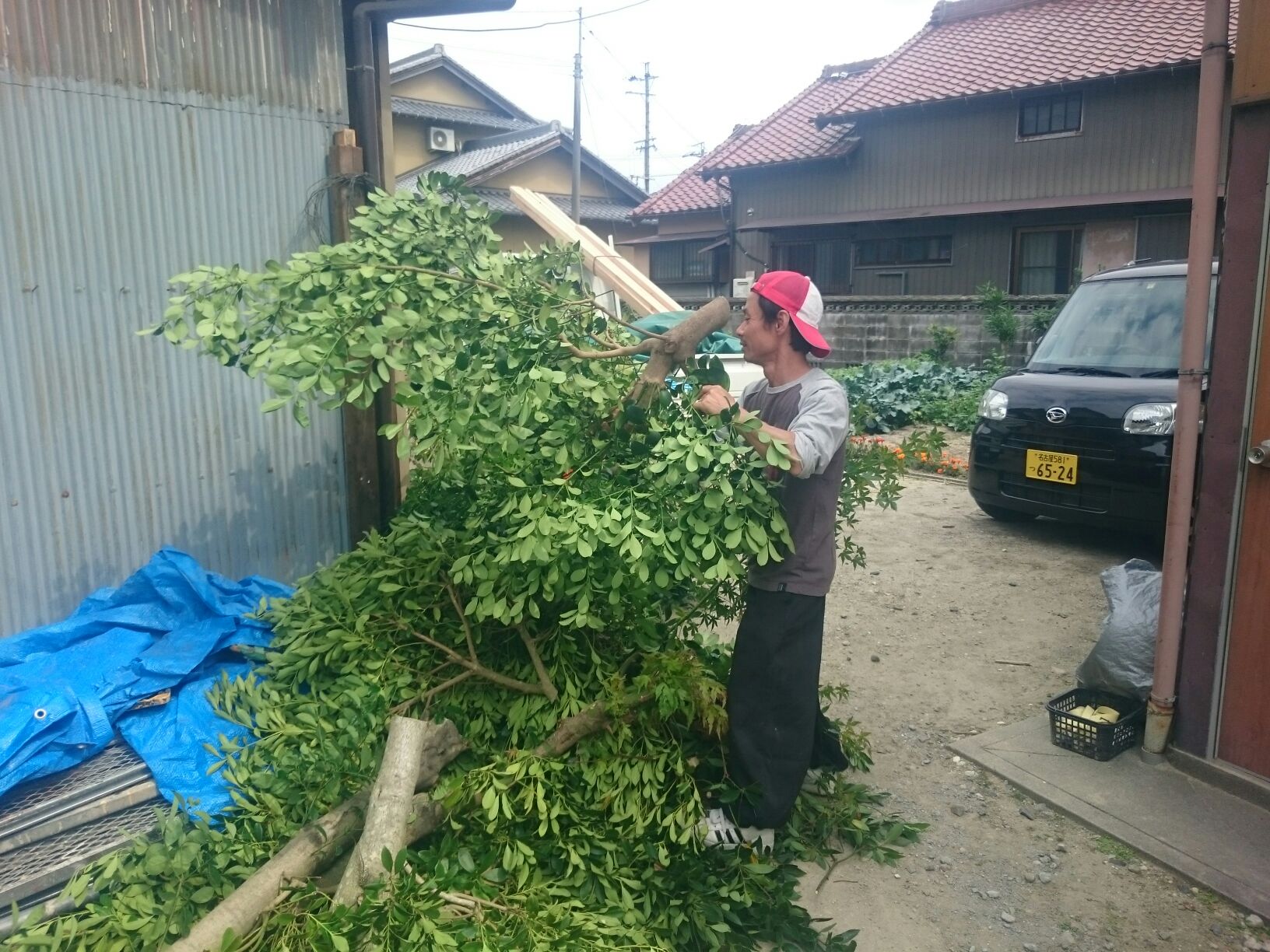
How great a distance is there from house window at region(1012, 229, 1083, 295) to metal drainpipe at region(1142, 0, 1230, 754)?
16145 mm

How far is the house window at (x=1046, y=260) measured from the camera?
62.8 feet

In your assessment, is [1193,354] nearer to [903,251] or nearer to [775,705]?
[775,705]

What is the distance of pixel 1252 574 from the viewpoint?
368cm

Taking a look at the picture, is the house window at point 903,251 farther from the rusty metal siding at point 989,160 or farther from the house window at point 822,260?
the rusty metal siding at point 989,160

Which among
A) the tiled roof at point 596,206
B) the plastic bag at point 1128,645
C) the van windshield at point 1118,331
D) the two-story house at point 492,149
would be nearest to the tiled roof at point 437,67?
the two-story house at point 492,149

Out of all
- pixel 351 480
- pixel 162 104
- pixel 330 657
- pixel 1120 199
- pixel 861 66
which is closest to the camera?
pixel 330 657

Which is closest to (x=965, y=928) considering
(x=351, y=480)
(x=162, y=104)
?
(x=351, y=480)

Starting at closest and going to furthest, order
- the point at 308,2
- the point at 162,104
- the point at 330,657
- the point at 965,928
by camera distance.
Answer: the point at 965,928 < the point at 330,657 < the point at 162,104 < the point at 308,2

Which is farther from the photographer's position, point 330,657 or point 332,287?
point 330,657

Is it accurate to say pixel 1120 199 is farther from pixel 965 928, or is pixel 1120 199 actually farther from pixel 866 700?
pixel 965 928

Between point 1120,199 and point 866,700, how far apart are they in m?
16.5

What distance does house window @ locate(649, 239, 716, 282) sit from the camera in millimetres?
27203

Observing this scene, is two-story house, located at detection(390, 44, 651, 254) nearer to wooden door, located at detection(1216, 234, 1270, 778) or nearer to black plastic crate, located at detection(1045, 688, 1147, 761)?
black plastic crate, located at detection(1045, 688, 1147, 761)

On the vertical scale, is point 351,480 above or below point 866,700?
above
